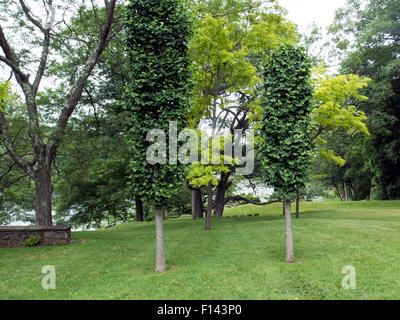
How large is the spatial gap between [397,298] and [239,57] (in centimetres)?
1081

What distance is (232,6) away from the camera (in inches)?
488

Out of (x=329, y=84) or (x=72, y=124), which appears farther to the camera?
(x=72, y=124)

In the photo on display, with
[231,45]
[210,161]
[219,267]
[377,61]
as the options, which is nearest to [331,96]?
[231,45]

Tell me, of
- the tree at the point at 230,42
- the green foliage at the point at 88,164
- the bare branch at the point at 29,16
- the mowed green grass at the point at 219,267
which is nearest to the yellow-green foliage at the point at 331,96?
the tree at the point at 230,42

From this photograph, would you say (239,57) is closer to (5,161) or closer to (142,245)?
(142,245)

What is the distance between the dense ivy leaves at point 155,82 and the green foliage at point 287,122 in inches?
96.5

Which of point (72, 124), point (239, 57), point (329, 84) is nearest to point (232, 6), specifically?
point (239, 57)

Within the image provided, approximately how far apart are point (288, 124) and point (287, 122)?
18cm

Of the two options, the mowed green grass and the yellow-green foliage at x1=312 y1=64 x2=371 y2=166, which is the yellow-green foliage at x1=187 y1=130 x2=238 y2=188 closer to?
the mowed green grass

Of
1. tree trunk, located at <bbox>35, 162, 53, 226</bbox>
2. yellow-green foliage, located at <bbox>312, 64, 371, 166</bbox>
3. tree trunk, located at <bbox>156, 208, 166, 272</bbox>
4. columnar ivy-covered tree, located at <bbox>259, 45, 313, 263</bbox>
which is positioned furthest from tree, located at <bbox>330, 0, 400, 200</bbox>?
tree trunk, located at <bbox>35, 162, 53, 226</bbox>

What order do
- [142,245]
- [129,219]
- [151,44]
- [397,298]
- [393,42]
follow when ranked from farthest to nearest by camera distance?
[129,219]
[393,42]
[142,245]
[151,44]
[397,298]

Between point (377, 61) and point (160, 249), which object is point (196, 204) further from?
point (377, 61)

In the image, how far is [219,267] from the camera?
6832 millimetres

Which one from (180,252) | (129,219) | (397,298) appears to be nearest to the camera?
(397,298)
